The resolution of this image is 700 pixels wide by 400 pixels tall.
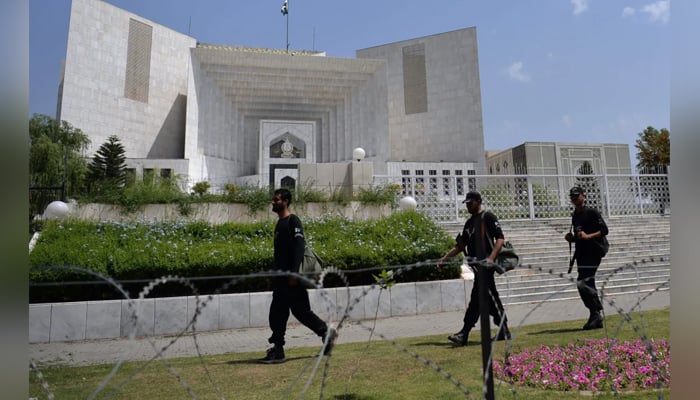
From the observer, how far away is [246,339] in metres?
5.74

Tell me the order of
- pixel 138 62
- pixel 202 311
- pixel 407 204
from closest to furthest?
1. pixel 202 311
2. pixel 407 204
3. pixel 138 62

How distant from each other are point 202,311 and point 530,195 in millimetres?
11001

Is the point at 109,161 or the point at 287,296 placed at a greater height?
the point at 109,161

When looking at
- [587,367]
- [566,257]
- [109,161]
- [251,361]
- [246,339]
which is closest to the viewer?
[587,367]

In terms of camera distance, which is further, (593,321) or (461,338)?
(593,321)

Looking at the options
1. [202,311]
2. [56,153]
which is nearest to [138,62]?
Result: [56,153]

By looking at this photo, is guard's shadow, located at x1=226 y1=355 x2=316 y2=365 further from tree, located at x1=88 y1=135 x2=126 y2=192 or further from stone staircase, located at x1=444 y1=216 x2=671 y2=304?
tree, located at x1=88 y1=135 x2=126 y2=192

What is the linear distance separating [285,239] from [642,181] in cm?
1509

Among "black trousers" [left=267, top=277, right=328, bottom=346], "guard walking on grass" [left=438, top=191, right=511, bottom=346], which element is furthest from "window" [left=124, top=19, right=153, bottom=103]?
"guard walking on grass" [left=438, top=191, right=511, bottom=346]

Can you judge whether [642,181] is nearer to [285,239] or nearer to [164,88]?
[285,239]

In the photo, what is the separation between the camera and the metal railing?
13.2 metres

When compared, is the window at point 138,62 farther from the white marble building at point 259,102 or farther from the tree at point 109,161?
the tree at point 109,161

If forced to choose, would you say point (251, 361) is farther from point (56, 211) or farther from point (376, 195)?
point (56, 211)
